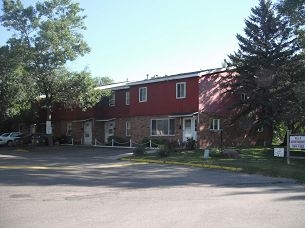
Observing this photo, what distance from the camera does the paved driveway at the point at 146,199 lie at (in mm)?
10141

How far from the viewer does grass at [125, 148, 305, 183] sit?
70.4 feet

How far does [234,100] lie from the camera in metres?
38.2

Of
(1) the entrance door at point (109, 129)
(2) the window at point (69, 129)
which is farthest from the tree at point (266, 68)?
(2) the window at point (69, 129)

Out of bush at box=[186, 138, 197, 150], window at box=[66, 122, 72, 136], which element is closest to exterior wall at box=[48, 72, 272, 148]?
bush at box=[186, 138, 197, 150]

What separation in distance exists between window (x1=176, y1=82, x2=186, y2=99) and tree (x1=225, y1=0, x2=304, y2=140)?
10.7 feet

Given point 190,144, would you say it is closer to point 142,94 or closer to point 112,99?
point 142,94

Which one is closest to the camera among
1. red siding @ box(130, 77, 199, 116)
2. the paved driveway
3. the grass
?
the paved driveway

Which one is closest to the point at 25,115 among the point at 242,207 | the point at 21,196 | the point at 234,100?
the point at 234,100

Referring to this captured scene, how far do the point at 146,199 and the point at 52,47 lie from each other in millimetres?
29257

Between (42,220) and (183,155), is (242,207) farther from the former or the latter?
(183,155)

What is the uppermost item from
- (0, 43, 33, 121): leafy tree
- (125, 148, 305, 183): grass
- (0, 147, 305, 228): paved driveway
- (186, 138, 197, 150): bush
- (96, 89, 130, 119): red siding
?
(0, 43, 33, 121): leafy tree

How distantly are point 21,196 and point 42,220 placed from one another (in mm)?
3565

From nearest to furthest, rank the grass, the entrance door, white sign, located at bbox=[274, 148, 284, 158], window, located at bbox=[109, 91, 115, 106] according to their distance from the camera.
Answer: the grass
white sign, located at bbox=[274, 148, 284, 158]
window, located at bbox=[109, 91, 115, 106]
the entrance door

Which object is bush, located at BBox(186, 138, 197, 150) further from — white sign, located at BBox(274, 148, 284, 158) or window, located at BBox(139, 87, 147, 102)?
white sign, located at BBox(274, 148, 284, 158)
